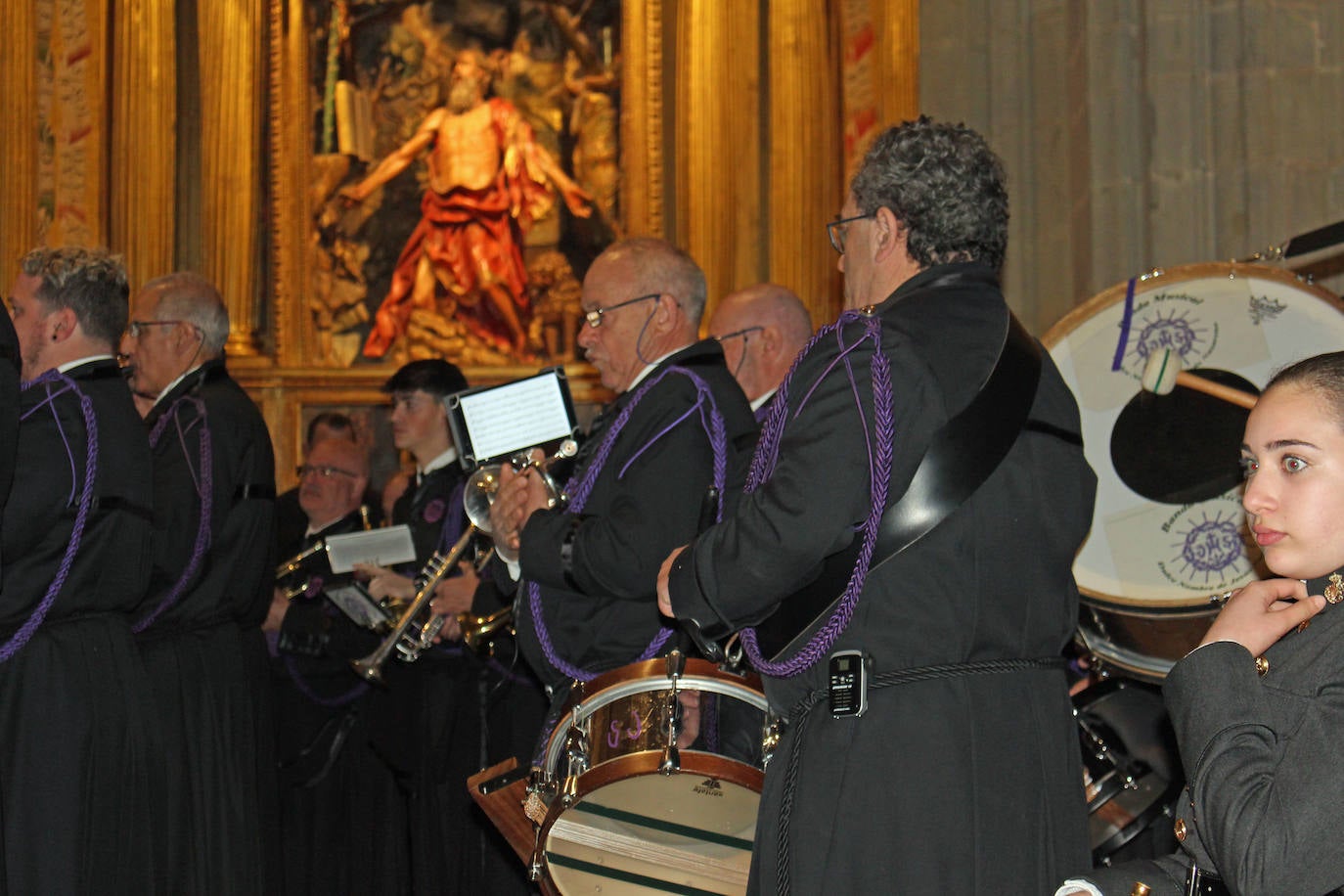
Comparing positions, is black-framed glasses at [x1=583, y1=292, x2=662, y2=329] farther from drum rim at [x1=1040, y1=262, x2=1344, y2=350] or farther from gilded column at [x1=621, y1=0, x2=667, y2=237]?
gilded column at [x1=621, y1=0, x2=667, y2=237]

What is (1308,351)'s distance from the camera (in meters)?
3.46

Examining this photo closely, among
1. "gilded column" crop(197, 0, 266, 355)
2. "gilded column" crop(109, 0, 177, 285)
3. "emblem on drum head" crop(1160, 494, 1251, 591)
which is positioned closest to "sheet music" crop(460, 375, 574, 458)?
"emblem on drum head" crop(1160, 494, 1251, 591)

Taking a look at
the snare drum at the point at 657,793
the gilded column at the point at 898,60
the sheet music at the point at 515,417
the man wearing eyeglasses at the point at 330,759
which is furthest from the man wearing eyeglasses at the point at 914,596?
the gilded column at the point at 898,60

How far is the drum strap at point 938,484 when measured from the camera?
2613mm

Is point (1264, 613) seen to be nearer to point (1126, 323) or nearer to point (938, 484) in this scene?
point (938, 484)

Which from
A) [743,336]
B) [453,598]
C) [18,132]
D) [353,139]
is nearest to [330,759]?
[453,598]

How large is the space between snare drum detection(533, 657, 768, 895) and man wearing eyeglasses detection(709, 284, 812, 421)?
2.45 meters

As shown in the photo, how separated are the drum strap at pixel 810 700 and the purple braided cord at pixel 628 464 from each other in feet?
3.05

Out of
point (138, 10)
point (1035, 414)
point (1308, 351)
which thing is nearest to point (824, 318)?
point (138, 10)

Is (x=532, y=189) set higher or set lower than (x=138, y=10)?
lower

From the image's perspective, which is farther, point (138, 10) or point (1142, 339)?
point (138, 10)

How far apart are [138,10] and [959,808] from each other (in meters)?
9.22

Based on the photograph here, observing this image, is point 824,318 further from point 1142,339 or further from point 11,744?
point 11,744

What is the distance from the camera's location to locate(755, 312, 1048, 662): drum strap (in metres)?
2.61
